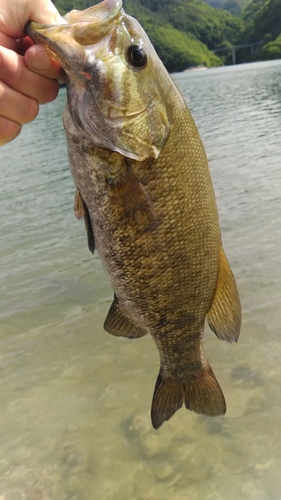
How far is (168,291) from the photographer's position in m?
2.62

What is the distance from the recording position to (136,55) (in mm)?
2201

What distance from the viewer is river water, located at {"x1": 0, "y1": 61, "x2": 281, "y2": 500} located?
4488mm

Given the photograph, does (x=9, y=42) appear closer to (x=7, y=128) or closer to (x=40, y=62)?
(x=40, y=62)

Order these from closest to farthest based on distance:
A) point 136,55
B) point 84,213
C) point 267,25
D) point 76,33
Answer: point 76,33, point 136,55, point 84,213, point 267,25

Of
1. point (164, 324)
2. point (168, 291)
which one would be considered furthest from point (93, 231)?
point (164, 324)

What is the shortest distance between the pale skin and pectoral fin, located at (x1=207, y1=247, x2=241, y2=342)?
1.39 meters

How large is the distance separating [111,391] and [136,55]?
177 inches

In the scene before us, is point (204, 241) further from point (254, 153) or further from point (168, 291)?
point (254, 153)

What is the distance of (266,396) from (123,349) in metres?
2.17

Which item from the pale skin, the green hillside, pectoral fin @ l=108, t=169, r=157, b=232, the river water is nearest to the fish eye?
the pale skin

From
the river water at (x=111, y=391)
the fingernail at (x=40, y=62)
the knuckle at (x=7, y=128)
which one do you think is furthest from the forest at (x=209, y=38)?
the fingernail at (x=40, y=62)

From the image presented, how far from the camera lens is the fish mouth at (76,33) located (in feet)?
6.75

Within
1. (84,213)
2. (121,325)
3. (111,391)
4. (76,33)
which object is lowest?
(111,391)

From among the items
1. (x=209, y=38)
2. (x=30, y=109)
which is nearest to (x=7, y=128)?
(x=30, y=109)
